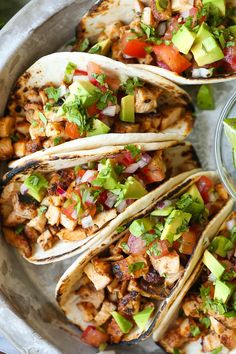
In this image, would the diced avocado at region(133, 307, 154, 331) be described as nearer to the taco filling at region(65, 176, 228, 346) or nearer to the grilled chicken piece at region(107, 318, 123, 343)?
the taco filling at region(65, 176, 228, 346)

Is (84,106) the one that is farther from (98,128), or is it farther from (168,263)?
(168,263)

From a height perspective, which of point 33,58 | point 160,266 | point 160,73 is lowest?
point 160,266

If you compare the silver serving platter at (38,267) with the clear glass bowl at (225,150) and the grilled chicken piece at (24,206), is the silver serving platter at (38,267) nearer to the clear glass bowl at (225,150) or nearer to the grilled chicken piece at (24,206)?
the clear glass bowl at (225,150)

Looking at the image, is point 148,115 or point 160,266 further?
point 148,115

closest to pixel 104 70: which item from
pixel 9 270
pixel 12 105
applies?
pixel 12 105

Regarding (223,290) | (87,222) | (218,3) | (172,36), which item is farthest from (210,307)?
(218,3)

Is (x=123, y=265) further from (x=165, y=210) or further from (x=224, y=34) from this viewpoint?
(x=224, y=34)

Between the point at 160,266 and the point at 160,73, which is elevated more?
the point at 160,73
